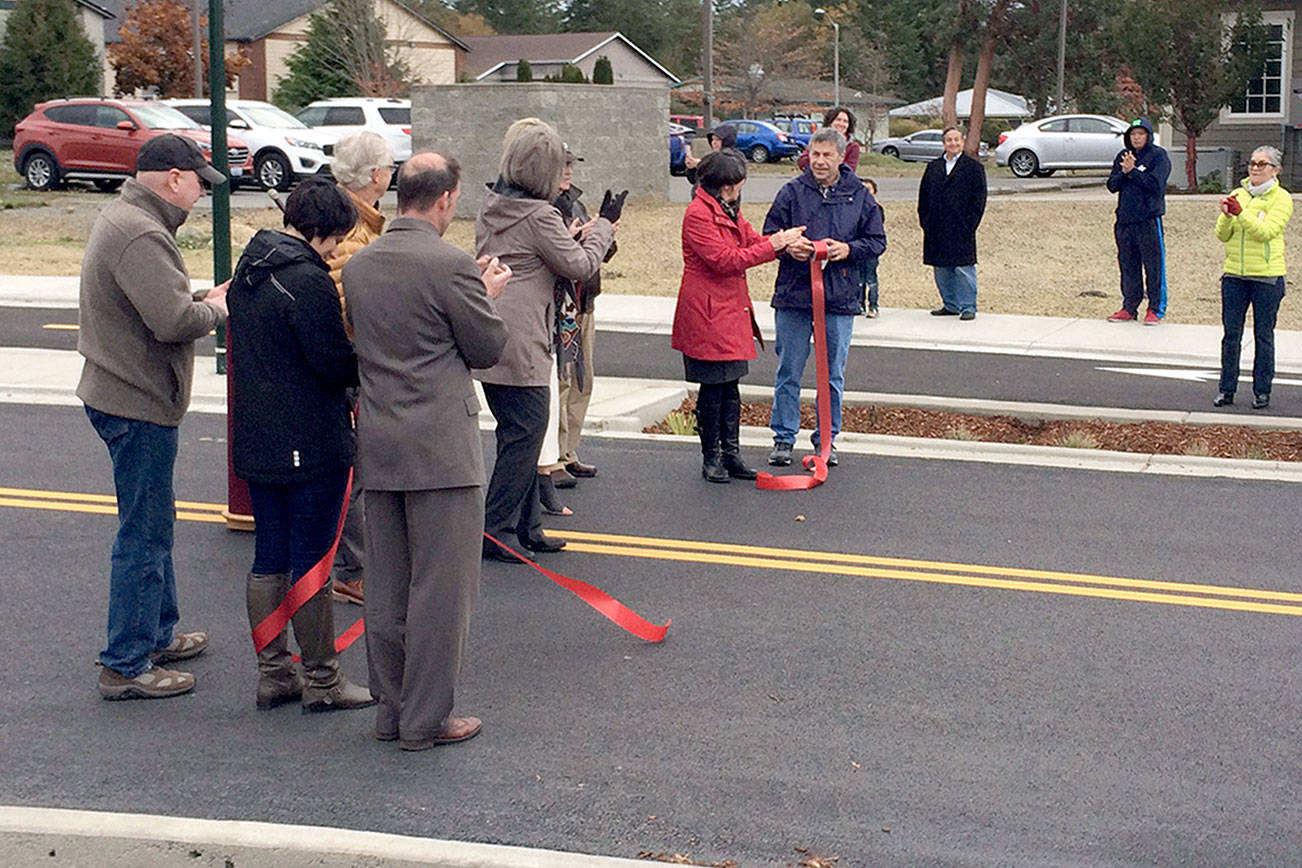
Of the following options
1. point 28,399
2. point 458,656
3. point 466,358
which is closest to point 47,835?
point 458,656

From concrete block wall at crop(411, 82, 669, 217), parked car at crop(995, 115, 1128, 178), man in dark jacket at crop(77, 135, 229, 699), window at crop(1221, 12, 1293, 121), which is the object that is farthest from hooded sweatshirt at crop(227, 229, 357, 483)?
parked car at crop(995, 115, 1128, 178)

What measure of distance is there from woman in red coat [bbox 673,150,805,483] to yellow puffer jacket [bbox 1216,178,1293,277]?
3896 mm

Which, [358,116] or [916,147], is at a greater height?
[916,147]

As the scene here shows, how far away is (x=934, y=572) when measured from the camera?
742 centimetres

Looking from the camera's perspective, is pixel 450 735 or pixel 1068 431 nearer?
pixel 450 735

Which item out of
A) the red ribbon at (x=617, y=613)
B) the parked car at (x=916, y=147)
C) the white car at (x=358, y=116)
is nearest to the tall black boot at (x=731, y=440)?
the red ribbon at (x=617, y=613)

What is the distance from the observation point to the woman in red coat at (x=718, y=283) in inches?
347

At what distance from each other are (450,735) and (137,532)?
1343mm

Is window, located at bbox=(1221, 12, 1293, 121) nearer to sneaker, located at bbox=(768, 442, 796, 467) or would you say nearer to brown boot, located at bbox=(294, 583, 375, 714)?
sneaker, located at bbox=(768, 442, 796, 467)

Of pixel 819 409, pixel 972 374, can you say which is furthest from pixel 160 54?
pixel 819 409

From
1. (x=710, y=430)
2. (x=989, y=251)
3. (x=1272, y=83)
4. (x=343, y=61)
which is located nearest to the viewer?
(x=710, y=430)

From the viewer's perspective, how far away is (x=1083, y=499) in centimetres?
884

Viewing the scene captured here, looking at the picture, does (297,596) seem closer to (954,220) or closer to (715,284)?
(715,284)

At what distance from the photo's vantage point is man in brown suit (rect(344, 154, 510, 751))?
5047 millimetres
